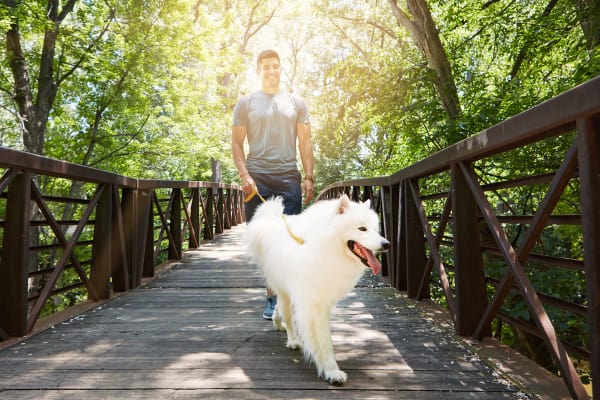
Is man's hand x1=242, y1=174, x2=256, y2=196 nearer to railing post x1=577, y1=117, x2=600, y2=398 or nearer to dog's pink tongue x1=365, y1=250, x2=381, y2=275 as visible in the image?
dog's pink tongue x1=365, y1=250, x2=381, y2=275

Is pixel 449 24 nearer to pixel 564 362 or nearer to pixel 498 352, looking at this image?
pixel 498 352

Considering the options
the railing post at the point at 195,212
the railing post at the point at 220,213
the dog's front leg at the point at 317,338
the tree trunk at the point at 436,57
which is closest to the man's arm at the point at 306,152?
the dog's front leg at the point at 317,338

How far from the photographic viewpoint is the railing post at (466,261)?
2.78m

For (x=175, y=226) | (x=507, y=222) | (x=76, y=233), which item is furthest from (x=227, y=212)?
(x=507, y=222)

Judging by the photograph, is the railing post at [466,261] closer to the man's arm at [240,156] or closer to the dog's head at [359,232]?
the dog's head at [359,232]

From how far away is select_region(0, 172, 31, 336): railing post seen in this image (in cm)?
279

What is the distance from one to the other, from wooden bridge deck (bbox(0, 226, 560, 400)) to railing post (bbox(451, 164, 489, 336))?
19cm

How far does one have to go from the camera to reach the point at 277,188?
3.37 m

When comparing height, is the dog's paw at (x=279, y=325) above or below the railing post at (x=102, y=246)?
below

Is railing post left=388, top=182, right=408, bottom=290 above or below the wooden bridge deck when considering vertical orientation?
above

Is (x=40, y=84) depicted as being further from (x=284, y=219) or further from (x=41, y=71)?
(x=284, y=219)

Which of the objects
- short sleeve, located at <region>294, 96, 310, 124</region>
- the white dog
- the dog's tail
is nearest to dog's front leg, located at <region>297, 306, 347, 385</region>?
the white dog

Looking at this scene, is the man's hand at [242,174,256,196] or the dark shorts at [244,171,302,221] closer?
the man's hand at [242,174,256,196]

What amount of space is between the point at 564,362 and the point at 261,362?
1.54m
